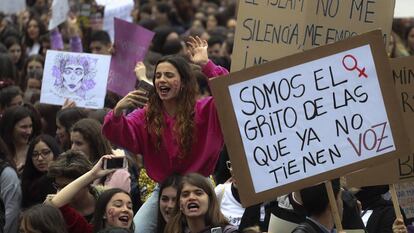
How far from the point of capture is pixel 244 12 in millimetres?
10133

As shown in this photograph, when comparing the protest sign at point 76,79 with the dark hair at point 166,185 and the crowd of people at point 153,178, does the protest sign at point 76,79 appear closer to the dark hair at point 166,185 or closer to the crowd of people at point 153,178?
the crowd of people at point 153,178

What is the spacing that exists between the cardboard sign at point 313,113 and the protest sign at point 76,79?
5.33 m

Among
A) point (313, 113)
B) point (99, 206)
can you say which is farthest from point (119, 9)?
point (313, 113)

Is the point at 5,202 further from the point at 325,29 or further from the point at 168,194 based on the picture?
the point at 325,29

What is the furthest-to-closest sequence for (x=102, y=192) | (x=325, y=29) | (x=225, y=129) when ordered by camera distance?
(x=325, y=29) → (x=102, y=192) → (x=225, y=129)

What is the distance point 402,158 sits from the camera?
842 centimetres

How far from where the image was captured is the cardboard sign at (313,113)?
7551 millimetres

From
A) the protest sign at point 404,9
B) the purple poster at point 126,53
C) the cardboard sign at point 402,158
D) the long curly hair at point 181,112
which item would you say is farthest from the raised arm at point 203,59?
the protest sign at point 404,9

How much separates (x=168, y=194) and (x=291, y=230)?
3.36 feet

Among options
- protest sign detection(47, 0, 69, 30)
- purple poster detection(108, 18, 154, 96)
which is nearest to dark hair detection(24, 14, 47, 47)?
protest sign detection(47, 0, 69, 30)

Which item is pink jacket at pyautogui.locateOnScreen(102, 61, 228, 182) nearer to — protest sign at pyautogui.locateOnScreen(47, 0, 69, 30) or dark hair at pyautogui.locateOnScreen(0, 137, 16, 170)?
dark hair at pyautogui.locateOnScreen(0, 137, 16, 170)

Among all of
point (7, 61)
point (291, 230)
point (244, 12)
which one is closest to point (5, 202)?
point (244, 12)

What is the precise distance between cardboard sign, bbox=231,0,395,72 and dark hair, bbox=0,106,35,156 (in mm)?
2271

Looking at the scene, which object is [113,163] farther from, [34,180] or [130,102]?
[34,180]
